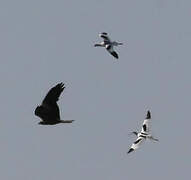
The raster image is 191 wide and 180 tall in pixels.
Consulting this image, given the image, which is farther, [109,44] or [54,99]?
[109,44]

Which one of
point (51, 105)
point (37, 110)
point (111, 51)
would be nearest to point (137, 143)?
point (111, 51)

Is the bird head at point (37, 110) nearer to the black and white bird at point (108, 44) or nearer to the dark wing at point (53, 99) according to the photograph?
the dark wing at point (53, 99)

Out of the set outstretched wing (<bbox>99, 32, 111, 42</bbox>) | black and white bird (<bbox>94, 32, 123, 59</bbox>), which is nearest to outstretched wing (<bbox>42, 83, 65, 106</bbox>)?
black and white bird (<bbox>94, 32, 123, 59</bbox>)

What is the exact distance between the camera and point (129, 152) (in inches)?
4353

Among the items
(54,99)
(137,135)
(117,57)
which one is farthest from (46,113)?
(137,135)

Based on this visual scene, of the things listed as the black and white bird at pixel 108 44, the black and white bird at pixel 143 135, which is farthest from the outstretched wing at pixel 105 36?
the black and white bird at pixel 143 135

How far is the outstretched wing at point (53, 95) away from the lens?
6950 centimetres

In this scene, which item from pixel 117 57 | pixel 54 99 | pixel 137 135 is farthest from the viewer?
pixel 137 135

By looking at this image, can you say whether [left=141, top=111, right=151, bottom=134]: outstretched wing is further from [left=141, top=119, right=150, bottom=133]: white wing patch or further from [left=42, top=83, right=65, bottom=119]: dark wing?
[left=42, top=83, right=65, bottom=119]: dark wing

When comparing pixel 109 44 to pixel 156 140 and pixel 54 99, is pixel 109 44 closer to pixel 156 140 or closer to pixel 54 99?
pixel 156 140

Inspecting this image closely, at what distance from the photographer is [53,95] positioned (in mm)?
69500

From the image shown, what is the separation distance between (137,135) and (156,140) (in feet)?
16.1

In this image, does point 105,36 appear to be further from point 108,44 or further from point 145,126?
point 145,126

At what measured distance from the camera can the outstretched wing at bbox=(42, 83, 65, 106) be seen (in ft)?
228
